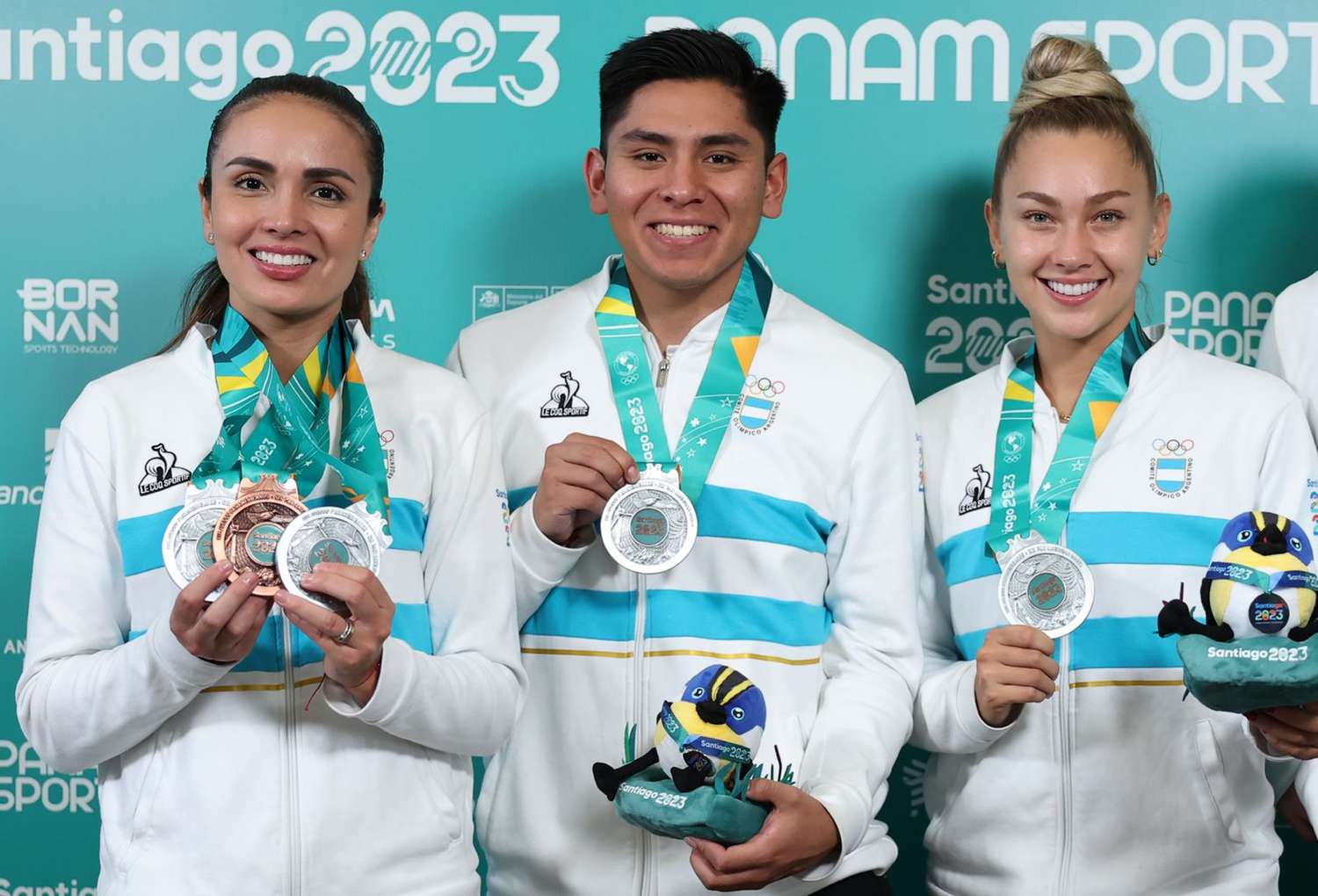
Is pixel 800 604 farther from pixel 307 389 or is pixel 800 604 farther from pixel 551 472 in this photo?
pixel 307 389

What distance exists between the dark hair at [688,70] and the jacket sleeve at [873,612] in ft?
1.90

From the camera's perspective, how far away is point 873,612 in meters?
2.52

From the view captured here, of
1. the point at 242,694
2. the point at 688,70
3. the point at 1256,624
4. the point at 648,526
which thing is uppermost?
the point at 688,70

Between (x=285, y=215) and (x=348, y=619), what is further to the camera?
(x=285, y=215)

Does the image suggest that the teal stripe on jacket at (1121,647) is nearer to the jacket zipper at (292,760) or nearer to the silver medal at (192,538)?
the jacket zipper at (292,760)

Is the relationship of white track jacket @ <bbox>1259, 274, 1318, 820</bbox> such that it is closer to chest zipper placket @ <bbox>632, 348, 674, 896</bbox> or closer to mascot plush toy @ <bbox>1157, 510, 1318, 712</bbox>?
mascot plush toy @ <bbox>1157, 510, 1318, 712</bbox>

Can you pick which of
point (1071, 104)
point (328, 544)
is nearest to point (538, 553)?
point (328, 544)

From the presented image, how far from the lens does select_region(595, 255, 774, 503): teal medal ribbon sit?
8.34 feet

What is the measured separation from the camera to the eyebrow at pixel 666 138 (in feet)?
8.45

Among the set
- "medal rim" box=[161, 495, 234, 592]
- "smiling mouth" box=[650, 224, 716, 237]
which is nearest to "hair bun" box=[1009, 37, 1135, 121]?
"smiling mouth" box=[650, 224, 716, 237]

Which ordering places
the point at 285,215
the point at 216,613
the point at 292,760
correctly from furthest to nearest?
the point at 285,215 → the point at 292,760 → the point at 216,613

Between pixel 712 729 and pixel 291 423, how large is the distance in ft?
2.67

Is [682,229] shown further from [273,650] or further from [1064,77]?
[273,650]

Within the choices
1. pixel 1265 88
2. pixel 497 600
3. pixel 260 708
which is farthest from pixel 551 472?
pixel 1265 88
